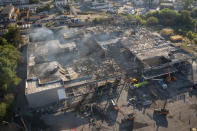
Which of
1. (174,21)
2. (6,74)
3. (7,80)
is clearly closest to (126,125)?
(7,80)

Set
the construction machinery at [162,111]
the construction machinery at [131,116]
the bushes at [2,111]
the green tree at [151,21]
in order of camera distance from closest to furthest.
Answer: the bushes at [2,111]
the construction machinery at [131,116]
the construction machinery at [162,111]
the green tree at [151,21]

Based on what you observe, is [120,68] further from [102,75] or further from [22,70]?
[22,70]

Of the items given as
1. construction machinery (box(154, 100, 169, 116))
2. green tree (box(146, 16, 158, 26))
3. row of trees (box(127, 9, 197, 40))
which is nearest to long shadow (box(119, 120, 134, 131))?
construction machinery (box(154, 100, 169, 116))

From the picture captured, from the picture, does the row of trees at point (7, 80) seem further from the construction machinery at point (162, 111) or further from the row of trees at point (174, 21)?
the row of trees at point (174, 21)

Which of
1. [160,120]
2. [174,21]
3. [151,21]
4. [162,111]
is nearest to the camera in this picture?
[160,120]

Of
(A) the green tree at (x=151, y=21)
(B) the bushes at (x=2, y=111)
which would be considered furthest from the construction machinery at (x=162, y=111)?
(A) the green tree at (x=151, y=21)

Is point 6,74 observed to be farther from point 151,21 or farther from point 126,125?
point 151,21

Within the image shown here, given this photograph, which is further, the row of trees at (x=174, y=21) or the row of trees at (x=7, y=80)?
the row of trees at (x=174, y=21)

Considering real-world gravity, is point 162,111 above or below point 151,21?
below

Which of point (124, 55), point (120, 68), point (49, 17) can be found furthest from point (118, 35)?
point (49, 17)

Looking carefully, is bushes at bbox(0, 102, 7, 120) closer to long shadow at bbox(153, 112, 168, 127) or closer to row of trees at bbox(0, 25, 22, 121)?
row of trees at bbox(0, 25, 22, 121)

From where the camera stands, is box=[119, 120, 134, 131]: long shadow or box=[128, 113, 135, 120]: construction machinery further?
box=[128, 113, 135, 120]: construction machinery
